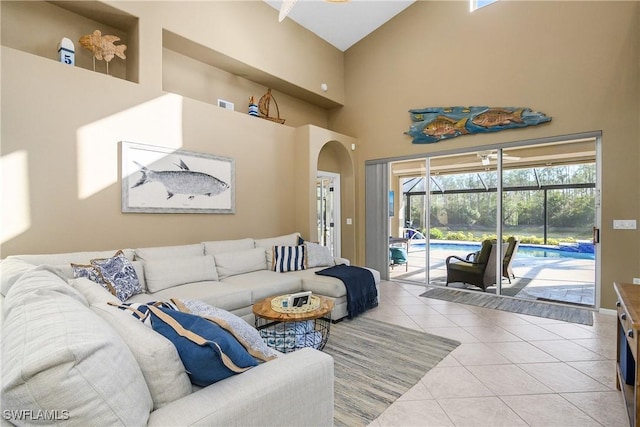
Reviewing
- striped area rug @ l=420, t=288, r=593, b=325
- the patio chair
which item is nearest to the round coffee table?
striped area rug @ l=420, t=288, r=593, b=325

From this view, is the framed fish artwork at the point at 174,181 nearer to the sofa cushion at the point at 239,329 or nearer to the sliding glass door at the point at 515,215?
the sofa cushion at the point at 239,329

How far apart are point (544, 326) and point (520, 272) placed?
4.75 ft

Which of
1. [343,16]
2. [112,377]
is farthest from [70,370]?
[343,16]

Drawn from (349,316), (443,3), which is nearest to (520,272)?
(349,316)

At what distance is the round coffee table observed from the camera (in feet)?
8.73

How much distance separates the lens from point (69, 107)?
3.25 metres

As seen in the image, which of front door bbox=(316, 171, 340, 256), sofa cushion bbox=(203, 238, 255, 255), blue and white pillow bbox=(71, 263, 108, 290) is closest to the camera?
blue and white pillow bbox=(71, 263, 108, 290)

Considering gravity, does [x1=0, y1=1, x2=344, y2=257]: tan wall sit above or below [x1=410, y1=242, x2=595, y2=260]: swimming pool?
above

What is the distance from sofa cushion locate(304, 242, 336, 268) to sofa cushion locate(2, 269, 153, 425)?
3552 mm

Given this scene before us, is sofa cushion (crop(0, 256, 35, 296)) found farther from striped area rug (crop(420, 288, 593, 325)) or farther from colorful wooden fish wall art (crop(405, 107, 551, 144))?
colorful wooden fish wall art (crop(405, 107, 551, 144))

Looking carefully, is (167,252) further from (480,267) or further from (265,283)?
(480,267)

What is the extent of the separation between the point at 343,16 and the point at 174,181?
413 centimetres

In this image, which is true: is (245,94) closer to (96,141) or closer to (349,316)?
(96,141)

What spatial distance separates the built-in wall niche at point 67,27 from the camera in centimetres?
328
